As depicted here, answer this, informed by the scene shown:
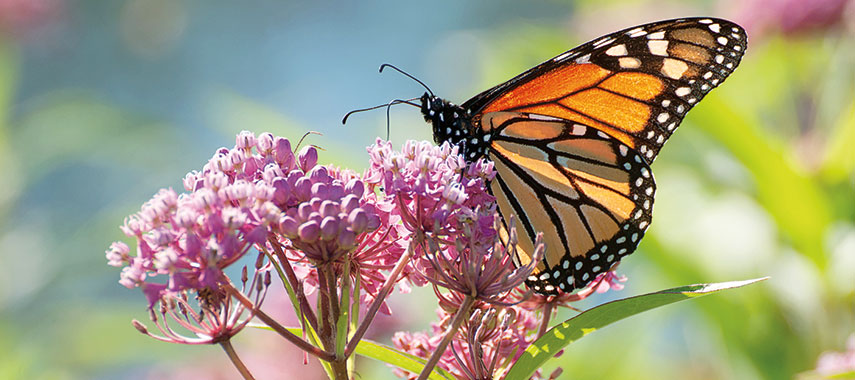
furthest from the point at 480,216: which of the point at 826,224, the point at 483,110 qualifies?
the point at 826,224

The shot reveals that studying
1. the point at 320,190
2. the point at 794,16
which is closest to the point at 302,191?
the point at 320,190

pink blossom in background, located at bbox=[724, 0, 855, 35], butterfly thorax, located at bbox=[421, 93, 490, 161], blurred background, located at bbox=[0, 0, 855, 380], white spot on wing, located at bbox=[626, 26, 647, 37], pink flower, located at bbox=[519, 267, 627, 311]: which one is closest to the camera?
pink flower, located at bbox=[519, 267, 627, 311]

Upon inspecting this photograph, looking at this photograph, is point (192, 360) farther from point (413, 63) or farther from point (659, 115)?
point (413, 63)

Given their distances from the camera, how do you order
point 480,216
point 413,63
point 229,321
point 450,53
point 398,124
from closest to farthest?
point 229,321 < point 480,216 < point 398,124 < point 450,53 < point 413,63

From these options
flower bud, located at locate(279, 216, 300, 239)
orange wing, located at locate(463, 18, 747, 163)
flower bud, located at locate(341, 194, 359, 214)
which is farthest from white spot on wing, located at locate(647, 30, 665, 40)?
flower bud, located at locate(279, 216, 300, 239)

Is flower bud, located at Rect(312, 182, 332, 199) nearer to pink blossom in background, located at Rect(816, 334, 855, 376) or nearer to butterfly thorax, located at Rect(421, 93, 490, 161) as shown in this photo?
butterfly thorax, located at Rect(421, 93, 490, 161)

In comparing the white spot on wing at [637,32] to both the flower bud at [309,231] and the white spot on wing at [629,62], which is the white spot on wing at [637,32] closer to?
the white spot on wing at [629,62]

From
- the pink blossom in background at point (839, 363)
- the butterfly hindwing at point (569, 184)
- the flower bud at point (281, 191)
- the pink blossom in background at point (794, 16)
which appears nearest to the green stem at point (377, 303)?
the flower bud at point (281, 191)
